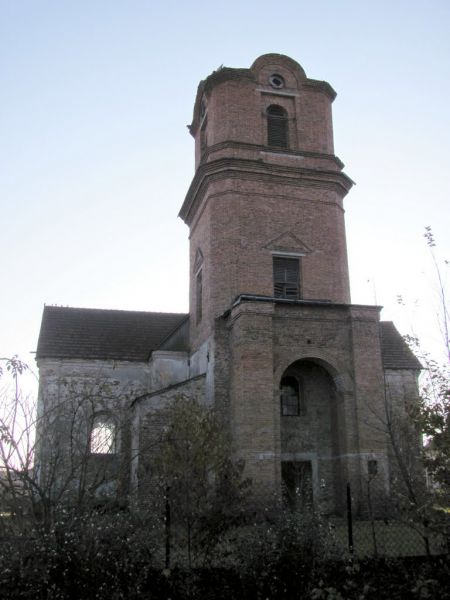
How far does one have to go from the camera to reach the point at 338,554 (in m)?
8.44

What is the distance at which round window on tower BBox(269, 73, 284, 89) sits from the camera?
23219 mm

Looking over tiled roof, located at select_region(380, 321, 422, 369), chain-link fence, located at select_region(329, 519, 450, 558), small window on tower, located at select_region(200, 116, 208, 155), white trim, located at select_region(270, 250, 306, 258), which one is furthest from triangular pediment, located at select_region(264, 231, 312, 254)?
chain-link fence, located at select_region(329, 519, 450, 558)

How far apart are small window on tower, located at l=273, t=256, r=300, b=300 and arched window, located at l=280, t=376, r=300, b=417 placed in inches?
117

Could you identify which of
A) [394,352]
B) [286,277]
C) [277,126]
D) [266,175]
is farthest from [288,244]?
[394,352]

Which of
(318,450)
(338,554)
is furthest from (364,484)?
(338,554)

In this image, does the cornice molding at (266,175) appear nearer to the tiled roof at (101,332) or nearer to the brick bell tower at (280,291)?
the brick bell tower at (280,291)

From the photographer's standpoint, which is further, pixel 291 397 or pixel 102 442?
pixel 291 397

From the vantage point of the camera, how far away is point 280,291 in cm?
2094

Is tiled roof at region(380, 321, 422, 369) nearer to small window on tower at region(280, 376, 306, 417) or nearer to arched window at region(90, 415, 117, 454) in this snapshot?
small window on tower at region(280, 376, 306, 417)

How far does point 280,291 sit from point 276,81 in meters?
8.57

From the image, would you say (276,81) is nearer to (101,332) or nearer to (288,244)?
(288,244)

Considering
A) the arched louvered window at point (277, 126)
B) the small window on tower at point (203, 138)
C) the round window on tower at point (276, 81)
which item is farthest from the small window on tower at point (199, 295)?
the round window on tower at point (276, 81)

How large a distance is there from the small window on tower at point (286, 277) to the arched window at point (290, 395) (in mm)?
2972

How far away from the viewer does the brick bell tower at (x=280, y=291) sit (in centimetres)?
1780
